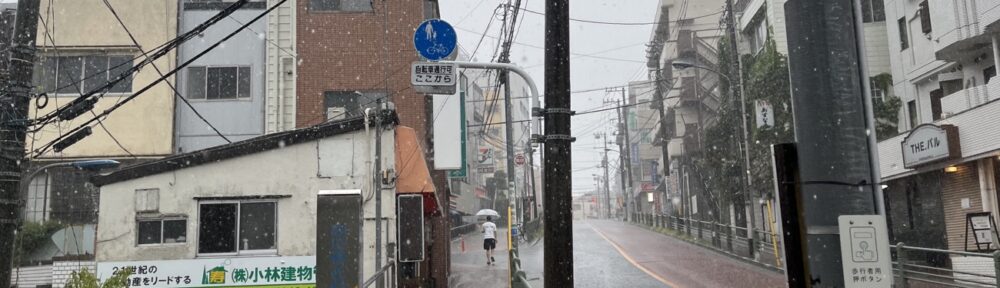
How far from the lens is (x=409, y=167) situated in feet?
48.2

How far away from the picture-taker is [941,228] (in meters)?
22.0

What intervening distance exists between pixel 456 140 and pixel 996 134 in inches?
533

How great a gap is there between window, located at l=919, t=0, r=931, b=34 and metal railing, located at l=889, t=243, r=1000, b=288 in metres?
6.74

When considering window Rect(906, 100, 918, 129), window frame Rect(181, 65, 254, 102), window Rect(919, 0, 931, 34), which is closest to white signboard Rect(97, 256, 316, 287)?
window frame Rect(181, 65, 254, 102)

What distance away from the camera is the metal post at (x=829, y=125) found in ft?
10.2

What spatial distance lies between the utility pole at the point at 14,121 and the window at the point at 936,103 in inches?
946

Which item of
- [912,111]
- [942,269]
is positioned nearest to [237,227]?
[942,269]

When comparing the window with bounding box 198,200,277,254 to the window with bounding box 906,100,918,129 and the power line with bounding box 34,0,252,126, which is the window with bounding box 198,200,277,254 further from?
the window with bounding box 906,100,918,129

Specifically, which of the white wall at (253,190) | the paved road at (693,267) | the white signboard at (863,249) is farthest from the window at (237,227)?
the white signboard at (863,249)

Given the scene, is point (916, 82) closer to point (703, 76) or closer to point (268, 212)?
point (268, 212)

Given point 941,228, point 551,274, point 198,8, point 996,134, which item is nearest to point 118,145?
point 198,8

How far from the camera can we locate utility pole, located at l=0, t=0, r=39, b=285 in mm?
8922

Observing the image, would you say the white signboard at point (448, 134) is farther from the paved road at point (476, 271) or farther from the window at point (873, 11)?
the window at point (873, 11)

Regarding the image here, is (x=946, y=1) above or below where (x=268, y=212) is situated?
above
